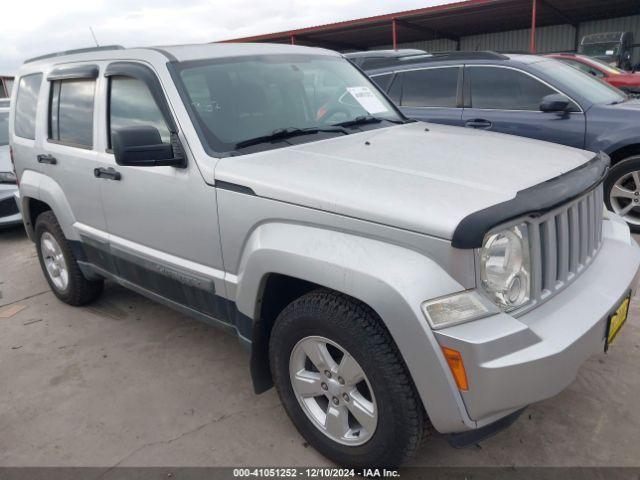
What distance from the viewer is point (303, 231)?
6.91 ft

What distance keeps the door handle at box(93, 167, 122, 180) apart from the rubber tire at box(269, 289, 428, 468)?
1.41 m

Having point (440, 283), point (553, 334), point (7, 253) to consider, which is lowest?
point (7, 253)

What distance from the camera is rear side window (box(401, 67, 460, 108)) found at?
5.59 m

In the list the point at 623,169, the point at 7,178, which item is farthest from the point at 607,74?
the point at 7,178

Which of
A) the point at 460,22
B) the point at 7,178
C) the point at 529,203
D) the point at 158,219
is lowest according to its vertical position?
the point at 7,178

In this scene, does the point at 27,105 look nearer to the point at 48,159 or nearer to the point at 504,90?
the point at 48,159

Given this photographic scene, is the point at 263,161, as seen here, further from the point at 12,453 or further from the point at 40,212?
the point at 40,212

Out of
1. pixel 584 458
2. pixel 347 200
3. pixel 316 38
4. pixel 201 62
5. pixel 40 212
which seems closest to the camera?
pixel 347 200

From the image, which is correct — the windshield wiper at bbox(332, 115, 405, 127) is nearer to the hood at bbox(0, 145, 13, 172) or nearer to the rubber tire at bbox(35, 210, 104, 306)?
the rubber tire at bbox(35, 210, 104, 306)

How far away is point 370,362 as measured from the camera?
1.94 meters

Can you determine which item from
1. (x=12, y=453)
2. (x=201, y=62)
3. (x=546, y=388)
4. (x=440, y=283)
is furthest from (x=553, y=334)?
(x=12, y=453)

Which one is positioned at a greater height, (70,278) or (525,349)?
(525,349)

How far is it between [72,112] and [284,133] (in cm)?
170

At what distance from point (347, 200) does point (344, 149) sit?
62 cm
